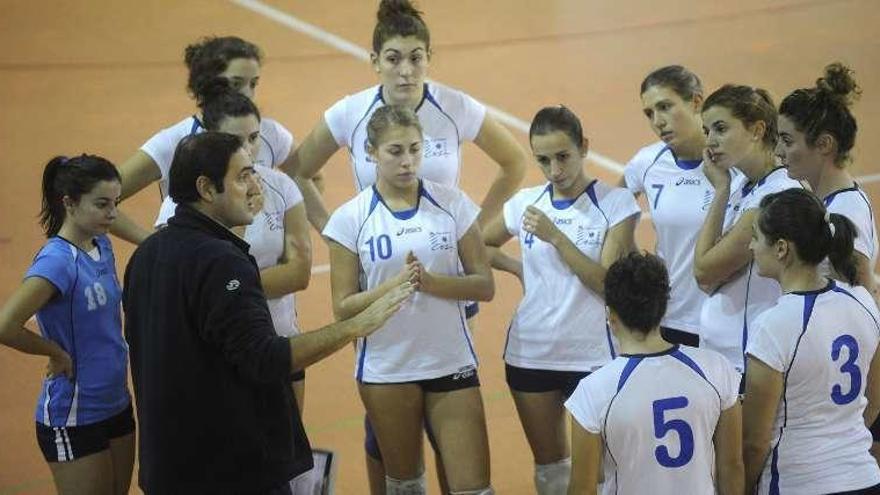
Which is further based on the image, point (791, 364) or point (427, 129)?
point (427, 129)

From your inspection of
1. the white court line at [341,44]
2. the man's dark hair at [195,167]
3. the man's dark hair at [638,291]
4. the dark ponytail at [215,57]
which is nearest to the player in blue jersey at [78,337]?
the dark ponytail at [215,57]

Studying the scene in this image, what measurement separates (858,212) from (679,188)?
1.00 meters

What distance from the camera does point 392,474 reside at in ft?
20.7

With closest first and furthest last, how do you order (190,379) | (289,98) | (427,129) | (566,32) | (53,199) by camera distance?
(190,379) → (53,199) → (427,129) → (289,98) → (566,32)

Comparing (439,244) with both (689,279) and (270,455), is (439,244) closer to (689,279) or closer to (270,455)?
(689,279)

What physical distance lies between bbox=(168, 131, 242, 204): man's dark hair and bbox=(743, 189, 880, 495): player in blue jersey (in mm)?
2023

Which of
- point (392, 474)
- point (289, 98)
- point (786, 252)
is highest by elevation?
point (289, 98)

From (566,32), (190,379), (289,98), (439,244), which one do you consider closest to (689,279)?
(439,244)

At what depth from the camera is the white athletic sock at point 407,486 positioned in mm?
6297

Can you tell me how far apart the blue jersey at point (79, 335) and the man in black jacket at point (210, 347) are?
102 centimetres

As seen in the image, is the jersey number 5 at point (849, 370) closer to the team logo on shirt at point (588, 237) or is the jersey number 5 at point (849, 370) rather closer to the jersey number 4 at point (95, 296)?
the team logo on shirt at point (588, 237)

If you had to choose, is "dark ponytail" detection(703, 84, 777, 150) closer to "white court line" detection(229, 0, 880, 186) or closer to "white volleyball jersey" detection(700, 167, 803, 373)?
"white volleyball jersey" detection(700, 167, 803, 373)

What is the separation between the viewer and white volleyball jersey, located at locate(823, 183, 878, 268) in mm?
5684

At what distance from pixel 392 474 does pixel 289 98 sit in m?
7.94
